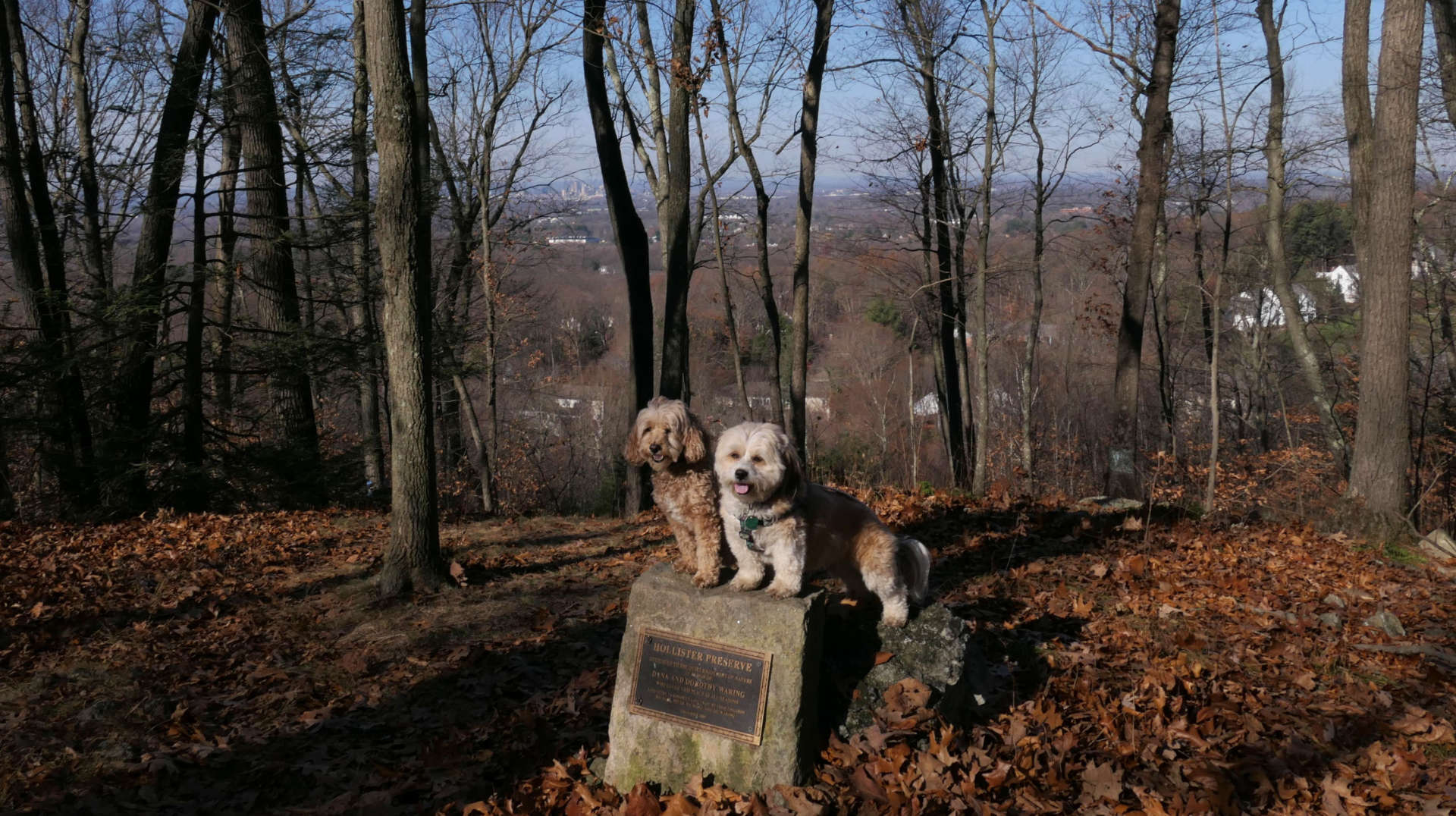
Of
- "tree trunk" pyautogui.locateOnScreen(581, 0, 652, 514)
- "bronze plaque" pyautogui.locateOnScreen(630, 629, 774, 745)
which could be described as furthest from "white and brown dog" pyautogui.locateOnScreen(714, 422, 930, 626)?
"tree trunk" pyautogui.locateOnScreen(581, 0, 652, 514)

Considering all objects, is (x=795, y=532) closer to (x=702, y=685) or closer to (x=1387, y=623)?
(x=702, y=685)

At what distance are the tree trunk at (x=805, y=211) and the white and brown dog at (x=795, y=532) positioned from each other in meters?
6.85

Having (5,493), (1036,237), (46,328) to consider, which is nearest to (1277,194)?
(1036,237)

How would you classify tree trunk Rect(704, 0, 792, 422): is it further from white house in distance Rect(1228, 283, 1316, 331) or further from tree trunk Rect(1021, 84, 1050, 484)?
white house in distance Rect(1228, 283, 1316, 331)

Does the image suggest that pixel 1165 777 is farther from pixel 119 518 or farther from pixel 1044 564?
pixel 119 518

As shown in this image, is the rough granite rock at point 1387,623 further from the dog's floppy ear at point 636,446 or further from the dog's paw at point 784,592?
the dog's floppy ear at point 636,446

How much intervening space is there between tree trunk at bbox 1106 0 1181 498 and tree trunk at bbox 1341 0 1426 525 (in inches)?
134

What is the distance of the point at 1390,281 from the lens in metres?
9.02

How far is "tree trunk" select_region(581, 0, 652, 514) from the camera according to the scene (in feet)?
36.7

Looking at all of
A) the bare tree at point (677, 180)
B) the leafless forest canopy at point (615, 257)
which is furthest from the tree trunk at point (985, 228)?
the bare tree at point (677, 180)

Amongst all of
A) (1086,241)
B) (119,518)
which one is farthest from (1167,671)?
(1086,241)

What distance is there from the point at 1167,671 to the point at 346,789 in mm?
4767

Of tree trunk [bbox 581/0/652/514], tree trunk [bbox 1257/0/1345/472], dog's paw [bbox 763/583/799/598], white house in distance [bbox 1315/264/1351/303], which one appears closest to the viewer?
dog's paw [bbox 763/583/799/598]

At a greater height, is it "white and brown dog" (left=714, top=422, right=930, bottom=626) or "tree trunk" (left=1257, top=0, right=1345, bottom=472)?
"tree trunk" (left=1257, top=0, right=1345, bottom=472)
